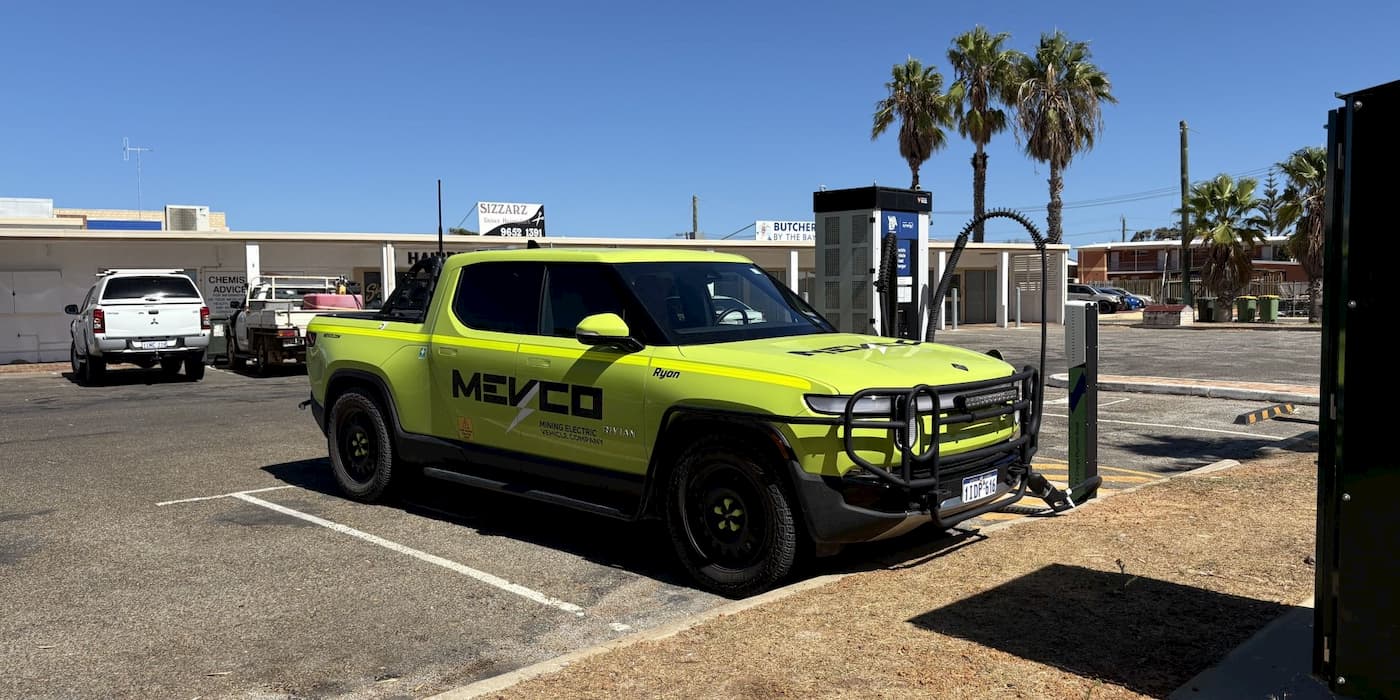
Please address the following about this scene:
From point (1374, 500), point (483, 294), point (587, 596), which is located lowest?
point (587, 596)

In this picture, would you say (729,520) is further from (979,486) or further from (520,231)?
(520,231)

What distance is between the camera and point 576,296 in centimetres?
678

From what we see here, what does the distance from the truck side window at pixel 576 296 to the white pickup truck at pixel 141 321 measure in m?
14.5

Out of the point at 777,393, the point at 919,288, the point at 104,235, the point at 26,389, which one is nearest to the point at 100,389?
the point at 26,389

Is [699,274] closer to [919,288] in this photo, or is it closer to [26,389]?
[919,288]

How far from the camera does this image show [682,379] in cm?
583

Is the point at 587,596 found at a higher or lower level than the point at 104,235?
lower

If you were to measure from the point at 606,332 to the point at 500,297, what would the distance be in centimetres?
150

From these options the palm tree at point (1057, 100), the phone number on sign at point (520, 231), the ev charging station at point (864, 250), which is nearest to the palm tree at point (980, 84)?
the palm tree at point (1057, 100)

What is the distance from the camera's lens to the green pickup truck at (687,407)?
539 cm

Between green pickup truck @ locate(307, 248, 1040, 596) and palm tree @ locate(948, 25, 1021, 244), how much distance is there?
115 ft

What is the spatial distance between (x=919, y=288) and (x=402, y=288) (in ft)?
22.1

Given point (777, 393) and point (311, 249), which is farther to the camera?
point (311, 249)

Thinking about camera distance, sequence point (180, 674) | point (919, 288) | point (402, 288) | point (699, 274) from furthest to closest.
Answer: point (919, 288) < point (402, 288) < point (699, 274) < point (180, 674)
